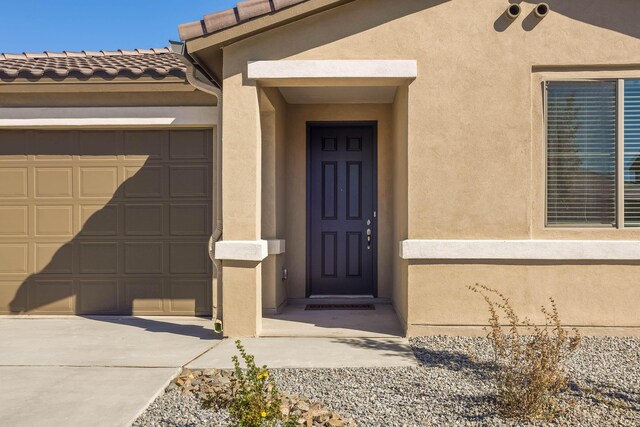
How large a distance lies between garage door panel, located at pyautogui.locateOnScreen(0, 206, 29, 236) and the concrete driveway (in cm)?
120

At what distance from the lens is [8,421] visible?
3.85m

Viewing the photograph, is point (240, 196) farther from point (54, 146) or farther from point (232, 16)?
point (54, 146)

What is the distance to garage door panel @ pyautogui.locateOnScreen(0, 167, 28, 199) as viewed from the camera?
7984 millimetres

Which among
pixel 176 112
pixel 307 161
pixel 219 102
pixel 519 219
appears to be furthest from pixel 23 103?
pixel 519 219

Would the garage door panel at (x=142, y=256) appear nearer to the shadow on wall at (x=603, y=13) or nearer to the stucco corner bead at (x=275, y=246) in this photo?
the stucco corner bead at (x=275, y=246)

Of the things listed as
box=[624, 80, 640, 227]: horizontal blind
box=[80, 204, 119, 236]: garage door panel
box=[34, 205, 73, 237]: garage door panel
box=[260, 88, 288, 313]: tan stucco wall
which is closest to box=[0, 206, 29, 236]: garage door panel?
box=[34, 205, 73, 237]: garage door panel

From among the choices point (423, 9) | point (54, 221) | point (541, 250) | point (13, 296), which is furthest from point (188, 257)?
point (541, 250)

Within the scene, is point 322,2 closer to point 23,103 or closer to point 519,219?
point 519,219

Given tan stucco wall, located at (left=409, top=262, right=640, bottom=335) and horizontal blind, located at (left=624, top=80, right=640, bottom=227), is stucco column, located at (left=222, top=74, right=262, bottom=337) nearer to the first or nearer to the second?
tan stucco wall, located at (left=409, top=262, right=640, bottom=335)

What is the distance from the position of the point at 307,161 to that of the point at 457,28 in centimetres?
332

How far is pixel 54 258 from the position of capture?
312 inches

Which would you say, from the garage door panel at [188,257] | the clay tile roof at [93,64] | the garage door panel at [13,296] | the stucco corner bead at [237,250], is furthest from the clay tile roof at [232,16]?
the garage door panel at [13,296]

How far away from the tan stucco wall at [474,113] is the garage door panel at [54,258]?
10.0ft

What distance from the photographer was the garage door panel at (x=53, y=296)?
7.93 metres
